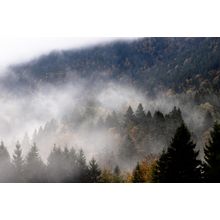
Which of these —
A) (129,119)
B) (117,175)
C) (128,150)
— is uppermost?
(129,119)

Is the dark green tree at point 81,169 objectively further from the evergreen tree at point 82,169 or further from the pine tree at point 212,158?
the pine tree at point 212,158

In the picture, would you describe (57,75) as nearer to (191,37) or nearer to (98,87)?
(98,87)

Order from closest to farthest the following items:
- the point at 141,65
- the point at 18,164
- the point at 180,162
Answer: the point at 18,164 → the point at 180,162 → the point at 141,65

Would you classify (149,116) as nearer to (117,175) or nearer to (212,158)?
(117,175)

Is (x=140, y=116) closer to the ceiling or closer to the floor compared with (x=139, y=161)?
closer to the ceiling

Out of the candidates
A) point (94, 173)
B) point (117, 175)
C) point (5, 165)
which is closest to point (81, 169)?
point (94, 173)
